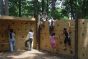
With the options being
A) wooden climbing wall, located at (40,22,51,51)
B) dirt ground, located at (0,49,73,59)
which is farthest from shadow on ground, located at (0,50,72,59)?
wooden climbing wall, located at (40,22,51,51)

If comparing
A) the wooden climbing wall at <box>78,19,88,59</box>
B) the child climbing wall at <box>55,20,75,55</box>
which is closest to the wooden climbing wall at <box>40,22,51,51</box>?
the child climbing wall at <box>55,20,75,55</box>

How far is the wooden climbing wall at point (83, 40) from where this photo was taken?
14953mm

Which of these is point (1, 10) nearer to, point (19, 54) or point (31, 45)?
point (31, 45)

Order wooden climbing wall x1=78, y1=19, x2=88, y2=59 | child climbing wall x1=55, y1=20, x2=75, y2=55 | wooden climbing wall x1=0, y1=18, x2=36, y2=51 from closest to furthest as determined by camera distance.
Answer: wooden climbing wall x1=78, y1=19, x2=88, y2=59 → child climbing wall x1=55, y1=20, x2=75, y2=55 → wooden climbing wall x1=0, y1=18, x2=36, y2=51

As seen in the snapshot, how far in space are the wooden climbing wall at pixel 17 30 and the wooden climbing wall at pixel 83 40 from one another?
5.36m

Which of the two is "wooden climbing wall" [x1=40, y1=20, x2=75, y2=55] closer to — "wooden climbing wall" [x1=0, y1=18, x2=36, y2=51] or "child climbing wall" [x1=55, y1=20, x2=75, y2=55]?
"child climbing wall" [x1=55, y1=20, x2=75, y2=55]

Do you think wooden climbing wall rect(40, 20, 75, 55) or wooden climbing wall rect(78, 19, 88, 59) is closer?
wooden climbing wall rect(78, 19, 88, 59)

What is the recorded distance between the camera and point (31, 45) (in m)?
19.0

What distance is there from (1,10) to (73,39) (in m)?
10.4

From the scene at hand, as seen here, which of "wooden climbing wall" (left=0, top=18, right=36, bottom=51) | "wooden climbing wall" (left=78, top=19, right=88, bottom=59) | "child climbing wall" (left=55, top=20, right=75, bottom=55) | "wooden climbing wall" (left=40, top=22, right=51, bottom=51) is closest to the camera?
"wooden climbing wall" (left=78, top=19, right=88, bottom=59)

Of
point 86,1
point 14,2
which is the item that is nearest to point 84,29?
point 86,1

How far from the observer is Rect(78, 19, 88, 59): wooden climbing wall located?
15.0 m

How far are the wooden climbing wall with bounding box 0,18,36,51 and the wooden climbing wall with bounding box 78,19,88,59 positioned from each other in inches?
211

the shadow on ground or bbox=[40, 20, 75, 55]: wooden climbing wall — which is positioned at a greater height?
bbox=[40, 20, 75, 55]: wooden climbing wall
